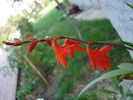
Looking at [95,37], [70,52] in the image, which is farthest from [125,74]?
[95,37]

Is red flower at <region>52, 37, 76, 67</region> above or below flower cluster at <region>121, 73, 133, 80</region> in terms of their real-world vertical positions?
above

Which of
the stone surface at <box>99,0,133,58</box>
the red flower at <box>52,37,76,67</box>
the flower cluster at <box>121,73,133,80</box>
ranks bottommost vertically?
the flower cluster at <box>121,73,133,80</box>

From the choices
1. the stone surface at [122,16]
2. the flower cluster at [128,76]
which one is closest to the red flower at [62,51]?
the flower cluster at [128,76]

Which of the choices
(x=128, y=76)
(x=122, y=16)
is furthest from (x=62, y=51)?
(x=122, y=16)

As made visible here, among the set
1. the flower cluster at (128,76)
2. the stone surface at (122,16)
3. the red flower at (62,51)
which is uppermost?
the red flower at (62,51)

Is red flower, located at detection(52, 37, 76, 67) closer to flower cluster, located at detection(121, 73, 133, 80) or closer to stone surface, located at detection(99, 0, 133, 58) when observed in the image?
flower cluster, located at detection(121, 73, 133, 80)

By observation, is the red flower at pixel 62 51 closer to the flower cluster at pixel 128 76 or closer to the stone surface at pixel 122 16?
the flower cluster at pixel 128 76

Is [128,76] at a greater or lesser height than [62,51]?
lesser

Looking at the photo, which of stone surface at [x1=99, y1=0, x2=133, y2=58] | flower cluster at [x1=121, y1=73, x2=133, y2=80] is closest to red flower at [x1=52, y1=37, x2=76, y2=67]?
flower cluster at [x1=121, y1=73, x2=133, y2=80]

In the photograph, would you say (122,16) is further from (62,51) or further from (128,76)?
(62,51)

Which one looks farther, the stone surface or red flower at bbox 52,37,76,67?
the stone surface

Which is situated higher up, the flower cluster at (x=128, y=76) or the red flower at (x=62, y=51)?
the red flower at (x=62, y=51)
